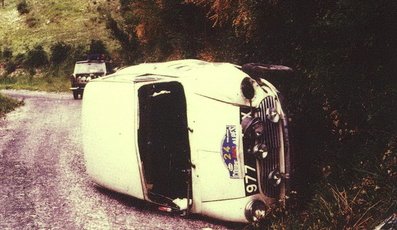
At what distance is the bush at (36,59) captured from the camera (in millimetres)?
26031

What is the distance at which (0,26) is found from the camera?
30.6 meters

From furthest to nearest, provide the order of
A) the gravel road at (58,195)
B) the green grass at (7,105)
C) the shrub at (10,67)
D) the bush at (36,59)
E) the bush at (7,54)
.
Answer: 1. the bush at (7,54)
2. the shrub at (10,67)
3. the bush at (36,59)
4. the green grass at (7,105)
5. the gravel road at (58,195)

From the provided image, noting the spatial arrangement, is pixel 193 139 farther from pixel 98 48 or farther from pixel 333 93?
pixel 98 48

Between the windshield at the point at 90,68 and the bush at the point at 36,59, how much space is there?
9830 millimetres

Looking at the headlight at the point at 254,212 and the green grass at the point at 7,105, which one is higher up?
the headlight at the point at 254,212

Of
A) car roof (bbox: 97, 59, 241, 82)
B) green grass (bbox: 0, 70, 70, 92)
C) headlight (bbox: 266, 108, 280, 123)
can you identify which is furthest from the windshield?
headlight (bbox: 266, 108, 280, 123)

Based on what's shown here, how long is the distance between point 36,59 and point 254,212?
78.2 feet

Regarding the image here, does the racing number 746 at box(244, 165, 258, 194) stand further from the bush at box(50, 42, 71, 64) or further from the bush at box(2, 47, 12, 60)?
the bush at box(2, 47, 12, 60)

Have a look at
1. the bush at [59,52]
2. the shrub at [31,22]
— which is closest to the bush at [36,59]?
the bush at [59,52]

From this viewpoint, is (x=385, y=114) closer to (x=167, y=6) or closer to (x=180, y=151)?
(x=180, y=151)

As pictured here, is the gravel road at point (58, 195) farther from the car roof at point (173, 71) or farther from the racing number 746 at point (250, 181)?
the car roof at point (173, 71)

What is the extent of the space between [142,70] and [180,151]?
167cm

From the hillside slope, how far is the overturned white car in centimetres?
1893

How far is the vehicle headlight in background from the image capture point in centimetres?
538
